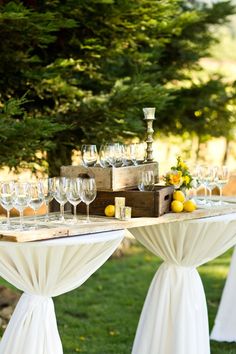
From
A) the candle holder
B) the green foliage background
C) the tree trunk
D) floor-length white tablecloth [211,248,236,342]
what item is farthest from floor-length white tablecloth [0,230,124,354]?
the tree trunk

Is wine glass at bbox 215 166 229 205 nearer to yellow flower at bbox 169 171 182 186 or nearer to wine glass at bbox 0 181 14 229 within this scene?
yellow flower at bbox 169 171 182 186

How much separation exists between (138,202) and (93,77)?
2843 millimetres

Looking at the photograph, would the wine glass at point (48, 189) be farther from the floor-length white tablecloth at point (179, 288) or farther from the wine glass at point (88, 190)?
the floor-length white tablecloth at point (179, 288)

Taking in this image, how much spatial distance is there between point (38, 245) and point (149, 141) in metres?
1.36

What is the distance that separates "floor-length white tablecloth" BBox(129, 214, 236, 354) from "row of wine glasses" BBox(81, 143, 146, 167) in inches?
17.6

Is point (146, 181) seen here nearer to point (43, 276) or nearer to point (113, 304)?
point (43, 276)

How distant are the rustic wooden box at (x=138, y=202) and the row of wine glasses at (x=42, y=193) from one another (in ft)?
0.69

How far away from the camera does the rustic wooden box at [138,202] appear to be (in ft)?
12.1

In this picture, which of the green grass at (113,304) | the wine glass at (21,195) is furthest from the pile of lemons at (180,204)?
the green grass at (113,304)

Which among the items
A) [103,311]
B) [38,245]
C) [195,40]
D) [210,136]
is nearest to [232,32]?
[195,40]

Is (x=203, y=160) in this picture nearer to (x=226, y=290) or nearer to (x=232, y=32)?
(x=232, y=32)

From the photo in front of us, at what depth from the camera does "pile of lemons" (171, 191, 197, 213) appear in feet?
12.8

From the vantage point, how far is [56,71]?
5.48 m

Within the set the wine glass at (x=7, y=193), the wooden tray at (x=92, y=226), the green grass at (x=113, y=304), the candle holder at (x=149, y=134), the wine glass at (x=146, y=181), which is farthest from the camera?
the green grass at (x=113, y=304)
